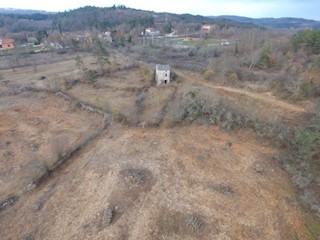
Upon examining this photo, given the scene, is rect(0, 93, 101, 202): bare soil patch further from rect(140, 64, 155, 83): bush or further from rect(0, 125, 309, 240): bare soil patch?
rect(140, 64, 155, 83): bush

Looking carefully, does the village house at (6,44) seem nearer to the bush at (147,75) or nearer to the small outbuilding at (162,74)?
the bush at (147,75)

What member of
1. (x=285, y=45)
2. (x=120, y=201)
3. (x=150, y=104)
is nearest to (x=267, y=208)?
(x=120, y=201)

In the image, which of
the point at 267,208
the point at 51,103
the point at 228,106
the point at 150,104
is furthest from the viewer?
the point at 51,103

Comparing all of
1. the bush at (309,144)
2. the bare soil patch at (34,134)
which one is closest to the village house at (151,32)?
the bare soil patch at (34,134)

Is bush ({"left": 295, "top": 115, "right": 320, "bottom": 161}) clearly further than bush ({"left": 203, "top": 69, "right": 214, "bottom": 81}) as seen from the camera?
No

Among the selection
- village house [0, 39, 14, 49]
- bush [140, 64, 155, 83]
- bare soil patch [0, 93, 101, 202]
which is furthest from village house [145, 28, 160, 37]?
bare soil patch [0, 93, 101, 202]

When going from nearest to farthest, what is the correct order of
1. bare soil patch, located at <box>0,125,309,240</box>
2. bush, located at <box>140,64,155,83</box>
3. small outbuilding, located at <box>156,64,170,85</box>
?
1. bare soil patch, located at <box>0,125,309,240</box>
2. small outbuilding, located at <box>156,64,170,85</box>
3. bush, located at <box>140,64,155,83</box>

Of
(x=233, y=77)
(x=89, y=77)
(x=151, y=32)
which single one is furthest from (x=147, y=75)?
(x=151, y=32)

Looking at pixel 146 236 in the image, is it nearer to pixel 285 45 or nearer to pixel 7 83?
pixel 7 83
